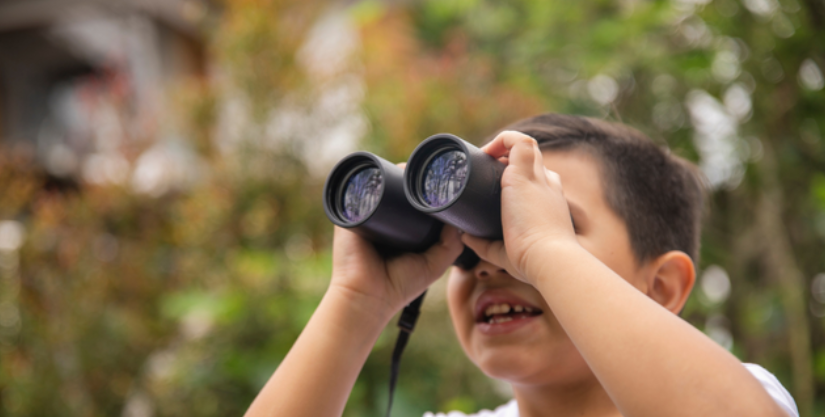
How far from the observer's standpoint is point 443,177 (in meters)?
0.79

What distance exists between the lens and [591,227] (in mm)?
897

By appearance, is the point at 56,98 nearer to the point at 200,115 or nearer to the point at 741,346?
the point at 200,115

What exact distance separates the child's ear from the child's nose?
0.76 ft

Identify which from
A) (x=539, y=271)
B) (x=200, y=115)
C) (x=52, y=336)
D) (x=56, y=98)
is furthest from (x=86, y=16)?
(x=539, y=271)

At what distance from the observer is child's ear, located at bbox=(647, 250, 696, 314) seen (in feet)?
3.17

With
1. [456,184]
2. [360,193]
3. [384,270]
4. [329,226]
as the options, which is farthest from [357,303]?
[329,226]

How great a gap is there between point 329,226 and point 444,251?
1460 mm

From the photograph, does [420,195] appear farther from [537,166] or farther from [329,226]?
[329,226]

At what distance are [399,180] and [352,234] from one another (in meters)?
0.17

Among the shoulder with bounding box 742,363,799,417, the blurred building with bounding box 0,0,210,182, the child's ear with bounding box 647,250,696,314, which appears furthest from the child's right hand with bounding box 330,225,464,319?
the blurred building with bounding box 0,0,210,182

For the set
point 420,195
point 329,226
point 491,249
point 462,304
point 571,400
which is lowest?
point 329,226

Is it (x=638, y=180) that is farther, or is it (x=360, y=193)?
(x=638, y=180)

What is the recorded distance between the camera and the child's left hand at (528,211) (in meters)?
0.73

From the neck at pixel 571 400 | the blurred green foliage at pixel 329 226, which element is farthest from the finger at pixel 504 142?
the blurred green foliage at pixel 329 226
